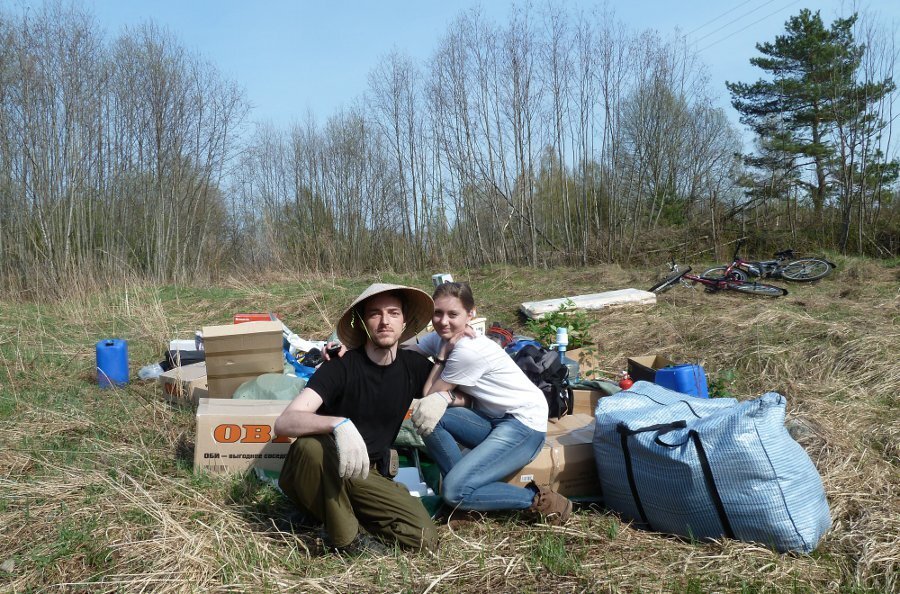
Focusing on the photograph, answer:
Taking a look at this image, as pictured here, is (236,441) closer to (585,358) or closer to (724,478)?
(724,478)

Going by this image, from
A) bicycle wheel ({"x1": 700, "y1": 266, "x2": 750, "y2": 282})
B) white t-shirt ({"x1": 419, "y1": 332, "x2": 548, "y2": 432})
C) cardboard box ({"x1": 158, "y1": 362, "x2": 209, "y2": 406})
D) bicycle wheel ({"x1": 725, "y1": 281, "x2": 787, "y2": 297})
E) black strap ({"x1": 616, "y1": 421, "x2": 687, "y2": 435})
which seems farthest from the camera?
bicycle wheel ({"x1": 700, "y1": 266, "x2": 750, "y2": 282})

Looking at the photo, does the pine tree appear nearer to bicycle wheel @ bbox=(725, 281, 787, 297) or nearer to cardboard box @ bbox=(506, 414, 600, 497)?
bicycle wheel @ bbox=(725, 281, 787, 297)

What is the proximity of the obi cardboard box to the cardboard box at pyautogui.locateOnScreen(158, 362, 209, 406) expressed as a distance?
0.27 m

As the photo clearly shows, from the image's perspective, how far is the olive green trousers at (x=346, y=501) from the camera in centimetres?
250

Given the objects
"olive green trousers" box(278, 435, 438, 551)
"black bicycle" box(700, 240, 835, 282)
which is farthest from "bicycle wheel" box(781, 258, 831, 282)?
"olive green trousers" box(278, 435, 438, 551)

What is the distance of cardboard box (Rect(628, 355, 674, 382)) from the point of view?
4523 mm

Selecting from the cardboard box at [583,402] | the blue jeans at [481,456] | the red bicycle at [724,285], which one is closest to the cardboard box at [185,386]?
the blue jeans at [481,456]

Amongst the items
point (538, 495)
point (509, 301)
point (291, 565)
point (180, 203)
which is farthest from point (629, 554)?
point (180, 203)

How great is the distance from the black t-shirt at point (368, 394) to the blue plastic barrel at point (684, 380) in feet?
6.41

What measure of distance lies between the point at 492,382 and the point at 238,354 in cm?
173

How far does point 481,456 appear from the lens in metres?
2.88

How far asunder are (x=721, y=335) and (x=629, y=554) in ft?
13.3

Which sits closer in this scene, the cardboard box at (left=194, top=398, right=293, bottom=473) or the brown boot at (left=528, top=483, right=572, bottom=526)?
the brown boot at (left=528, top=483, right=572, bottom=526)

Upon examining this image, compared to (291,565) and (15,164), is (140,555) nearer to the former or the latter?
(291,565)
